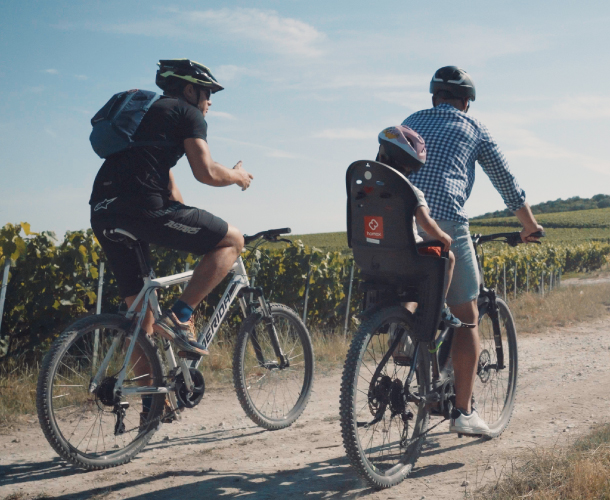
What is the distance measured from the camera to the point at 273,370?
473 centimetres

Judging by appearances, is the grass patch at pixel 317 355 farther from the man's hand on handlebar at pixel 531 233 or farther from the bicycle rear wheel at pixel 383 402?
the man's hand on handlebar at pixel 531 233

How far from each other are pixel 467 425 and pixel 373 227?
1.38 metres

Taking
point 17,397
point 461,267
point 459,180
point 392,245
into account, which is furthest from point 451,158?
point 17,397

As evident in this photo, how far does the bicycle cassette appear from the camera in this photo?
3828mm

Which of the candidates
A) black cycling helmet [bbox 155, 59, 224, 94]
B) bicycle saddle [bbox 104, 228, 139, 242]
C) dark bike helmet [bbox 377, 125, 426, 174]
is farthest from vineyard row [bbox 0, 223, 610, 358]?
dark bike helmet [bbox 377, 125, 426, 174]

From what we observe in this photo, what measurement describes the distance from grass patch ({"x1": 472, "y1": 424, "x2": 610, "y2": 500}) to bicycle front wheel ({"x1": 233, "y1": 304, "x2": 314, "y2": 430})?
181cm

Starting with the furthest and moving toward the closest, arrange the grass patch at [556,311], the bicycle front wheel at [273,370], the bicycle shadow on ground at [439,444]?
the grass patch at [556,311]
the bicycle front wheel at [273,370]
the bicycle shadow on ground at [439,444]

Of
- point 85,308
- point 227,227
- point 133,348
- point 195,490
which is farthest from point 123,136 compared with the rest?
point 85,308

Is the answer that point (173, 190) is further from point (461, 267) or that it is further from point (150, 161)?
point (461, 267)

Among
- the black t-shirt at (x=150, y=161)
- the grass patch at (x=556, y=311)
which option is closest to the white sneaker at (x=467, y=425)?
the black t-shirt at (x=150, y=161)

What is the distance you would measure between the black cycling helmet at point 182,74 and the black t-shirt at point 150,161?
0.84ft

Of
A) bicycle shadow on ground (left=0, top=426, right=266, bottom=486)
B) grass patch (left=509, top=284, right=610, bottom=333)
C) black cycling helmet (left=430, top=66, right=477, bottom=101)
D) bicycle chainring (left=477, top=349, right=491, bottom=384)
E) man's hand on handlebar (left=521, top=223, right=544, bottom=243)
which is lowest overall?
grass patch (left=509, top=284, right=610, bottom=333)

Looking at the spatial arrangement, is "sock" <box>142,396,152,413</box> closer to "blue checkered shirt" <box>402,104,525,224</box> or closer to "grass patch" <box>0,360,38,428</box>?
"grass patch" <box>0,360,38,428</box>

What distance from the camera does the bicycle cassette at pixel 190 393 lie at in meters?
3.83
